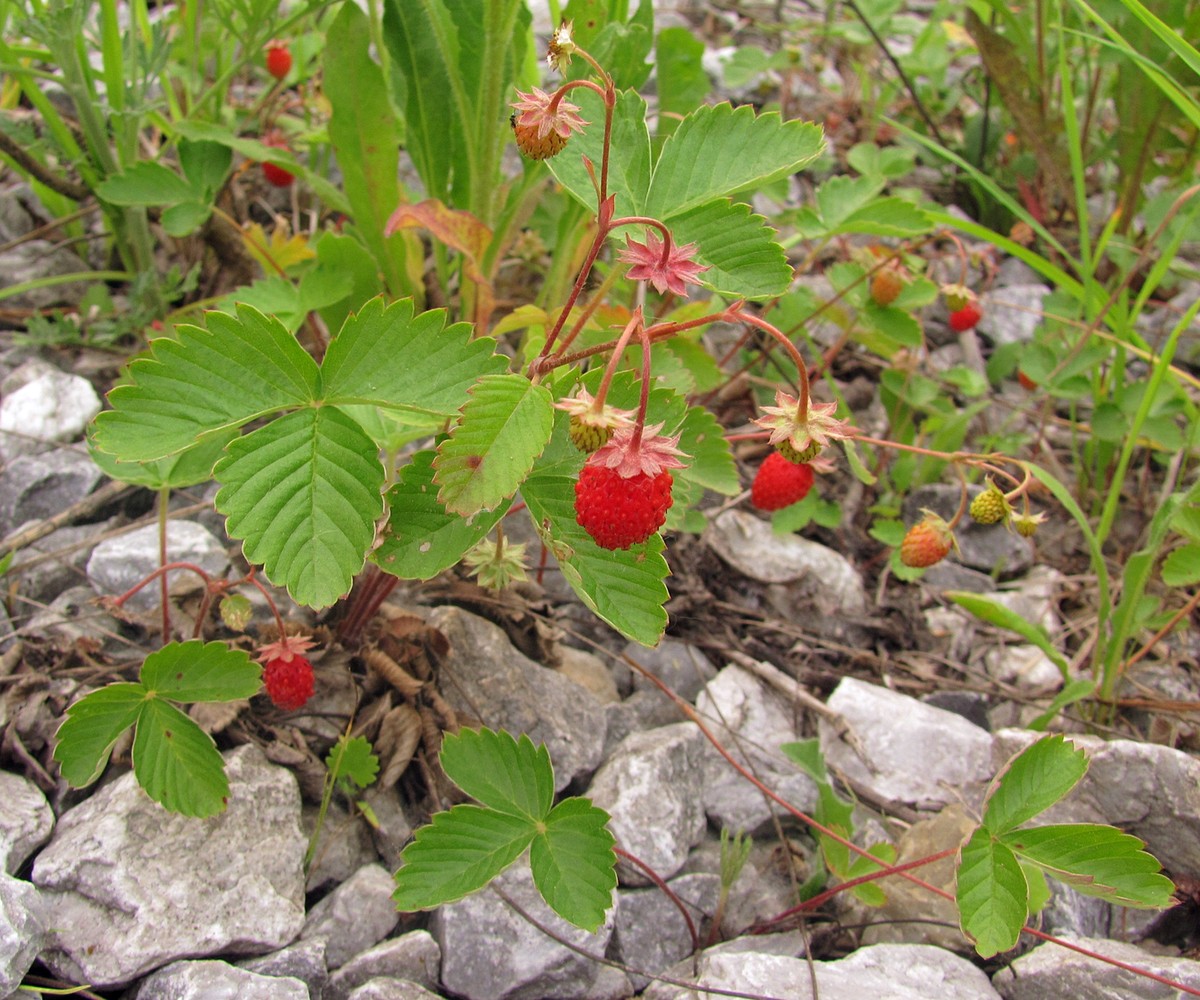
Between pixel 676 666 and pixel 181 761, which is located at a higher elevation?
pixel 181 761

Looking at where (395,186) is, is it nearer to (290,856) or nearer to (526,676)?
(526,676)

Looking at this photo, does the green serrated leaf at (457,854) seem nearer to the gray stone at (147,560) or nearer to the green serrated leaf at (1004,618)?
the gray stone at (147,560)

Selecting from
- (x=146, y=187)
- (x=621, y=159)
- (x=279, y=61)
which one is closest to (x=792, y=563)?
(x=621, y=159)

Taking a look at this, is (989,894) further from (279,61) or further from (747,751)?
(279,61)

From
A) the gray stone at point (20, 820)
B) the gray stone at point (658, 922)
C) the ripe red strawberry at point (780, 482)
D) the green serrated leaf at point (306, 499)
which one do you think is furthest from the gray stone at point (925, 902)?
the gray stone at point (20, 820)

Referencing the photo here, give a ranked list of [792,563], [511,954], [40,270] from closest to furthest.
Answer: [511,954]
[792,563]
[40,270]
